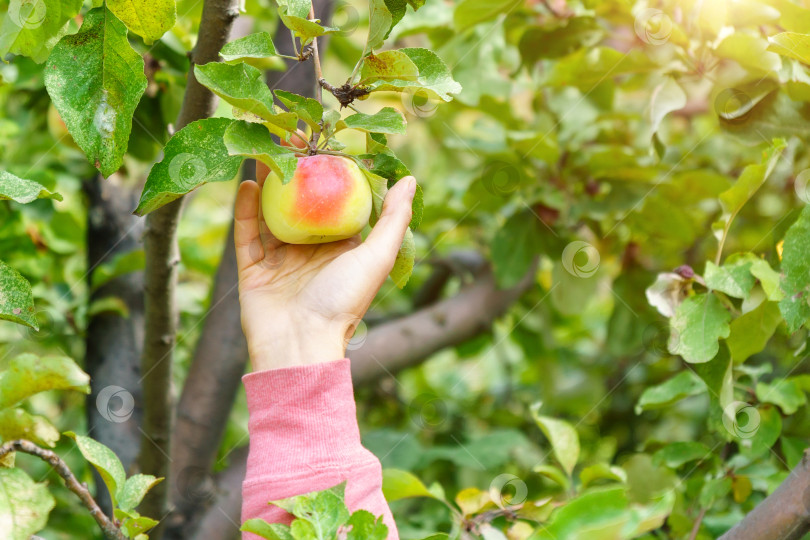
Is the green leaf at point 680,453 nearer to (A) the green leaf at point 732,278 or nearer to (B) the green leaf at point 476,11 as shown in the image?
(A) the green leaf at point 732,278

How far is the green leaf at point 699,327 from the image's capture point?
81cm

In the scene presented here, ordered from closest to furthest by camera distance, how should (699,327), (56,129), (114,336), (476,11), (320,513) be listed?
(320,513) < (699,327) < (476,11) < (114,336) < (56,129)

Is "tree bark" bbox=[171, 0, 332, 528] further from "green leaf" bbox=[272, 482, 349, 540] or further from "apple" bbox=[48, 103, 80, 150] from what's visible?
"green leaf" bbox=[272, 482, 349, 540]

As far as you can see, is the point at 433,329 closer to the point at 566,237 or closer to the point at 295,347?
the point at 566,237

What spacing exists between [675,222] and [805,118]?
394 mm

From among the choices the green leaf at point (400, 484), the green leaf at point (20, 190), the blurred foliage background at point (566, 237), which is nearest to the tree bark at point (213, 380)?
the blurred foliage background at point (566, 237)

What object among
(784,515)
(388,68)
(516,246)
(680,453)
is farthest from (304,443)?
(516,246)

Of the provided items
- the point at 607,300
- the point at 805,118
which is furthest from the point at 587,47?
the point at 607,300

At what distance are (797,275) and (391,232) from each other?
0.42 metres

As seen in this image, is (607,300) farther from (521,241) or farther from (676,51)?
(676,51)

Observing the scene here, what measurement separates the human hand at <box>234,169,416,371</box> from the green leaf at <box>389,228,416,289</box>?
5 cm

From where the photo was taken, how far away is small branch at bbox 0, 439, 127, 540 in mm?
656

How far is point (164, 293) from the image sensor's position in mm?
996

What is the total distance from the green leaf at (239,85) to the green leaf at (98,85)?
0.09m
